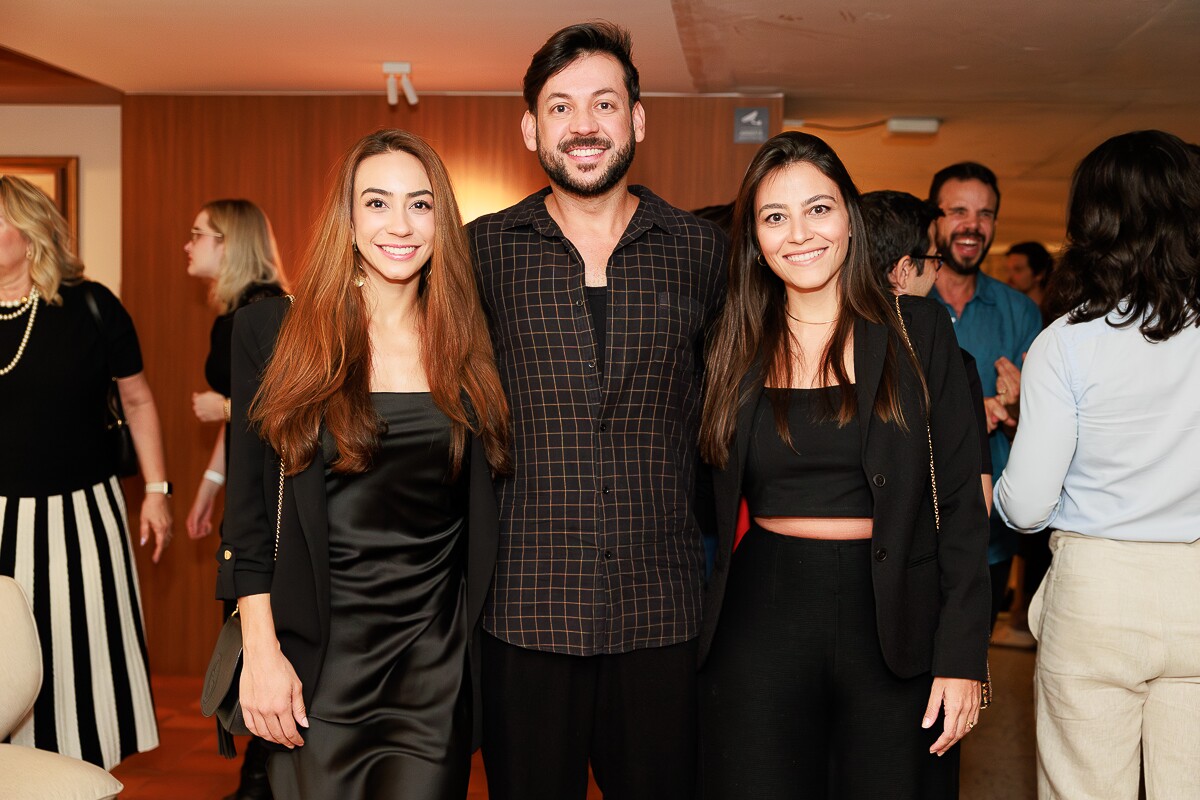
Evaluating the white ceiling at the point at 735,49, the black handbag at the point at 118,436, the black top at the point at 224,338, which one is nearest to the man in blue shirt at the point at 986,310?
the white ceiling at the point at 735,49

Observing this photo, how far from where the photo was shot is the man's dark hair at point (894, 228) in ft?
9.50

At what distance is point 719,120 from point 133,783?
405 centimetres

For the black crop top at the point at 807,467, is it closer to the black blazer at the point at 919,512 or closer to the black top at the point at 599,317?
the black blazer at the point at 919,512

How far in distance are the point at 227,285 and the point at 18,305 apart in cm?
75

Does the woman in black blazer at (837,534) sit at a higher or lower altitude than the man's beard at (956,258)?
lower

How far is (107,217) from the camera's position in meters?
6.20

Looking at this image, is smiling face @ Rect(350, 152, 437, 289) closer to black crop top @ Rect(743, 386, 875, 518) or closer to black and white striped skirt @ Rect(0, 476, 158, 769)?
black crop top @ Rect(743, 386, 875, 518)

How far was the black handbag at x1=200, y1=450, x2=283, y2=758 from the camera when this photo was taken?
214 cm

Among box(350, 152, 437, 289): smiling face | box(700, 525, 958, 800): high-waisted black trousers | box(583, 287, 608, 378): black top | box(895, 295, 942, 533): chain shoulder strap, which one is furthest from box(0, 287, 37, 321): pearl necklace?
box(895, 295, 942, 533): chain shoulder strap

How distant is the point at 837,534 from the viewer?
2.23 metres

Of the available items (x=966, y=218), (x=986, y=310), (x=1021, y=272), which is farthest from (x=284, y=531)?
(x=1021, y=272)

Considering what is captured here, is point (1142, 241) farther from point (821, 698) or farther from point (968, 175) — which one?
point (968, 175)

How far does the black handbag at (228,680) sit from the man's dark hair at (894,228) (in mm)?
1676

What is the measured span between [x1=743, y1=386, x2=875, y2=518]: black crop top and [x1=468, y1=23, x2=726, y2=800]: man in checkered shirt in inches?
8.8
